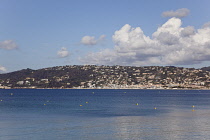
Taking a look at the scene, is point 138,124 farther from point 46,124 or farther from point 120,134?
point 46,124

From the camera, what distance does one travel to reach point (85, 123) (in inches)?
3071

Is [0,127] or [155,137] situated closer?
[155,137]

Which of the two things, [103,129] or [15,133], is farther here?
[103,129]

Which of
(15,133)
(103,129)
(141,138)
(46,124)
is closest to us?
(141,138)

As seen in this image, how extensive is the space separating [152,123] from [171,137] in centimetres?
1821

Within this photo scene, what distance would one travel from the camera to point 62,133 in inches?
2525

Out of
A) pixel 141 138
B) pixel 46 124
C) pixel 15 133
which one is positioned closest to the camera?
pixel 141 138

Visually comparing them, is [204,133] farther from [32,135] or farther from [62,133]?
[32,135]

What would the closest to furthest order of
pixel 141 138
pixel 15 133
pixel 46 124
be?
pixel 141 138
pixel 15 133
pixel 46 124

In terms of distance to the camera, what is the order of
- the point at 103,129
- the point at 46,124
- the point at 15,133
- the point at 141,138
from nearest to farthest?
1. the point at 141,138
2. the point at 15,133
3. the point at 103,129
4. the point at 46,124

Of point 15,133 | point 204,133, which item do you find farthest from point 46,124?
point 204,133

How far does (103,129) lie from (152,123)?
15.1 metres

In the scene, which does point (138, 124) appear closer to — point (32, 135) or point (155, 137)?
point (155, 137)

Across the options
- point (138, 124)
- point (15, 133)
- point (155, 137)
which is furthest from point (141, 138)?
point (15, 133)
